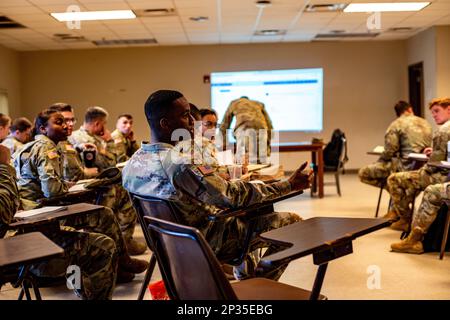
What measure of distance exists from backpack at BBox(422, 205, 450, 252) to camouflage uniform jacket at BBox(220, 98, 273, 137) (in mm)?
2228

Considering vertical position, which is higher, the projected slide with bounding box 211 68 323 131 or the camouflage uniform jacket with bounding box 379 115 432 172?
the projected slide with bounding box 211 68 323 131

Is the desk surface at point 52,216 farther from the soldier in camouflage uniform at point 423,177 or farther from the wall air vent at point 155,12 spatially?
the wall air vent at point 155,12

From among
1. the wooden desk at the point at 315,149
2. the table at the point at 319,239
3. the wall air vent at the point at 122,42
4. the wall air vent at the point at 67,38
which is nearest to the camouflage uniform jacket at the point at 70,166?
the table at the point at 319,239

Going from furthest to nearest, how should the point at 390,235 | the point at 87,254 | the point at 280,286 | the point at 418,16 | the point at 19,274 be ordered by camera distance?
1. the point at 418,16
2. the point at 390,235
3. the point at 87,254
4. the point at 19,274
5. the point at 280,286

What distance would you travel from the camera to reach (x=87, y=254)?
280cm

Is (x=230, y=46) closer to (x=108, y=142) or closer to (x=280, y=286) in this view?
(x=108, y=142)

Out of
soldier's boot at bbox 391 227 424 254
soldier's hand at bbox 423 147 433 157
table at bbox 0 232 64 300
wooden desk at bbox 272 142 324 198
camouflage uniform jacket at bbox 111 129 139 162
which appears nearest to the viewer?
table at bbox 0 232 64 300

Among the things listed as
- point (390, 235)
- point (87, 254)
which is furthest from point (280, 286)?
point (390, 235)

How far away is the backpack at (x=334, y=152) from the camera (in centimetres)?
814

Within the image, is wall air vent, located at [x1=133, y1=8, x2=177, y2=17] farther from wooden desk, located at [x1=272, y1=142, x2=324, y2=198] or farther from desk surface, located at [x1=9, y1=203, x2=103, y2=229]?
desk surface, located at [x1=9, y1=203, x2=103, y2=229]

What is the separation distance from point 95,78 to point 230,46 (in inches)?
114

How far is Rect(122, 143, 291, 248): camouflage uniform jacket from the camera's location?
7.73 feet

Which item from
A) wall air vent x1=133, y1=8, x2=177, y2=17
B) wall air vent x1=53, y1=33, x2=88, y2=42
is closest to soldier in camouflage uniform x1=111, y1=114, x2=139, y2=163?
wall air vent x1=133, y1=8, x2=177, y2=17

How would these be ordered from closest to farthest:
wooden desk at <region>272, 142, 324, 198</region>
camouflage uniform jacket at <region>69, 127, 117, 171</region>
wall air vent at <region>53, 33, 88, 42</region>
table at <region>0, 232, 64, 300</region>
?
table at <region>0, 232, 64, 300</region> → camouflage uniform jacket at <region>69, 127, 117, 171</region> → wooden desk at <region>272, 142, 324, 198</region> → wall air vent at <region>53, 33, 88, 42</region>
